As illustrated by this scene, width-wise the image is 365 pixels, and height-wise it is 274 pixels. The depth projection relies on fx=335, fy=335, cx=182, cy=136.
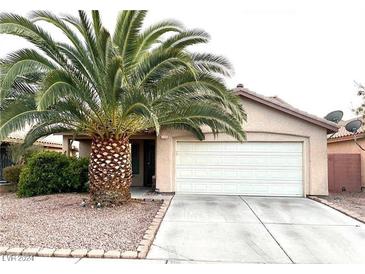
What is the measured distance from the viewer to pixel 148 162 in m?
17.2

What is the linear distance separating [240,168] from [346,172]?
5.40m

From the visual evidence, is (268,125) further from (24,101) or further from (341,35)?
(24,101)

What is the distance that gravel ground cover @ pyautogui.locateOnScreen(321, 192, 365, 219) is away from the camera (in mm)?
10703

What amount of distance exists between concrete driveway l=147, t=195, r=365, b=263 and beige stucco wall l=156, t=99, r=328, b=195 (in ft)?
7.78

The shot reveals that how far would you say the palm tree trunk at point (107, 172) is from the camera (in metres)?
10.0

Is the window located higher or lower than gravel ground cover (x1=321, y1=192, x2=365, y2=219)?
higher

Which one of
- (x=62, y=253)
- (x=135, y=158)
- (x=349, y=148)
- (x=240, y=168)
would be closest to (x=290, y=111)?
(x=240, y=168)

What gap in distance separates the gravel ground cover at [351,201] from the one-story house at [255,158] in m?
0.65

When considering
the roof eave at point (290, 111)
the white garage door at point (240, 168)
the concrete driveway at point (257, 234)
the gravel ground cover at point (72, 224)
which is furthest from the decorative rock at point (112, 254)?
the roof eave at point (290, 111)

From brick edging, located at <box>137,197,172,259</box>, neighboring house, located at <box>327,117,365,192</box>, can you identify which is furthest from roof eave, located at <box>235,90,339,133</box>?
brick edging, located at <box>137,197,172,259</box>

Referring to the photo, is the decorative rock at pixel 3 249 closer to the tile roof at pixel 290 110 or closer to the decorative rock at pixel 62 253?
the decorative rock at pixel 62 253

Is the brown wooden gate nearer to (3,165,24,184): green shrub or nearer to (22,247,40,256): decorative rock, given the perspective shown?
(22,247,40,256): decorative rock

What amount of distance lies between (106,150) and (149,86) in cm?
234

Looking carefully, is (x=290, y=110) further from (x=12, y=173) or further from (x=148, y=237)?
(x=12, y=173)
